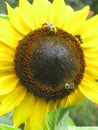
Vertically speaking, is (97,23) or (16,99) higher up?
(97,23)

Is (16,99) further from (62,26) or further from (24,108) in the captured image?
(62,26)

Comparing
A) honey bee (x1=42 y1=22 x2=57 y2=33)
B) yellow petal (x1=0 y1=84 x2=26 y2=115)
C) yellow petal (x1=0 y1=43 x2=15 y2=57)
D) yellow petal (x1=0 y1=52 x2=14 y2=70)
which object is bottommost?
yellow petal (x1=0 y1=84 x2=26 y2=115)

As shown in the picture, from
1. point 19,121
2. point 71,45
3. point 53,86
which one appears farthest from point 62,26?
point 19,121

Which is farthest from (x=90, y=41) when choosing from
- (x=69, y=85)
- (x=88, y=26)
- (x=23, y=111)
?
(x=23, y=111)

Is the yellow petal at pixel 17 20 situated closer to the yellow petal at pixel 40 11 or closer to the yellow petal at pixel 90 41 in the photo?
Answer: the yellow petal at pixel 40 11

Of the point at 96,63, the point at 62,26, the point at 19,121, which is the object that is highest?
the point at 62,26

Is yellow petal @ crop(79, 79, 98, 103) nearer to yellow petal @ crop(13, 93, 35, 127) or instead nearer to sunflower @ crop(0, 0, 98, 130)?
sunflower @ crop(0, 0, 98, 130)

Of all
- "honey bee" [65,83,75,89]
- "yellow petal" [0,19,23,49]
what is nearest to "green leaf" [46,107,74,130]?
"honey bee" [65,83,75,89]

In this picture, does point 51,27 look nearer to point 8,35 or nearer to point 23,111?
point 8,35
